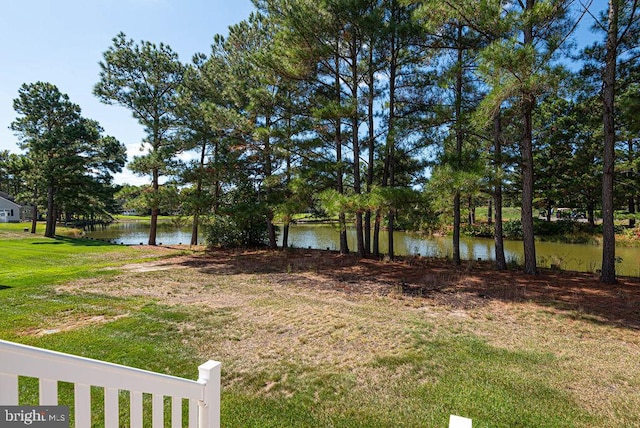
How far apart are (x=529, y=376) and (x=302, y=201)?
768cm

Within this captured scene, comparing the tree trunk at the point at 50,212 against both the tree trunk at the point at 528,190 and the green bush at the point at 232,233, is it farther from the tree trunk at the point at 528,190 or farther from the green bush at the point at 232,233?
the tree trunk at the point at 528,190

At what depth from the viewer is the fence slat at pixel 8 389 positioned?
2.95ft

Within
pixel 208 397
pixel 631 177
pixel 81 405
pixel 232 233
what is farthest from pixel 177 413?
pixel 631 177

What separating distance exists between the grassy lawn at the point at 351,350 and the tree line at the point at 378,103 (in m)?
3.24

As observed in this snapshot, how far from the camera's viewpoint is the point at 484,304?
563 centimetres

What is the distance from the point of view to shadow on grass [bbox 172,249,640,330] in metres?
5.51

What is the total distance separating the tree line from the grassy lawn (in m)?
3.24

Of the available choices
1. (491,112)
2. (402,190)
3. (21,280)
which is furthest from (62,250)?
(491,112)

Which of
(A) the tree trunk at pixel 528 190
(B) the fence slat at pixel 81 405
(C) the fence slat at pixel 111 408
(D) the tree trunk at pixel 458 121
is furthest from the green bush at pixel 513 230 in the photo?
(B) the fence slat at pixel 81 405

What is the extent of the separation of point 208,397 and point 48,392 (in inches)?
27.8

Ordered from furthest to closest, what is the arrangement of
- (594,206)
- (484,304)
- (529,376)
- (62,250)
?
(594,206) → (62,250) → (484,304) → (529,376)

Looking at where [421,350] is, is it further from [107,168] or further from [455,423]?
[107,168]

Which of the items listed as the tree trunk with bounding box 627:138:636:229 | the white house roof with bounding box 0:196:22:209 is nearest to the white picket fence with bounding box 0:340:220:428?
the tree trunk with bounding box 627:138:636:229

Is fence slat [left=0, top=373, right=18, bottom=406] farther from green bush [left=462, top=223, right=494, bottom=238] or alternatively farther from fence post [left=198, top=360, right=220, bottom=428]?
green bush [left=462, top=223, right=494, bottom=238]
